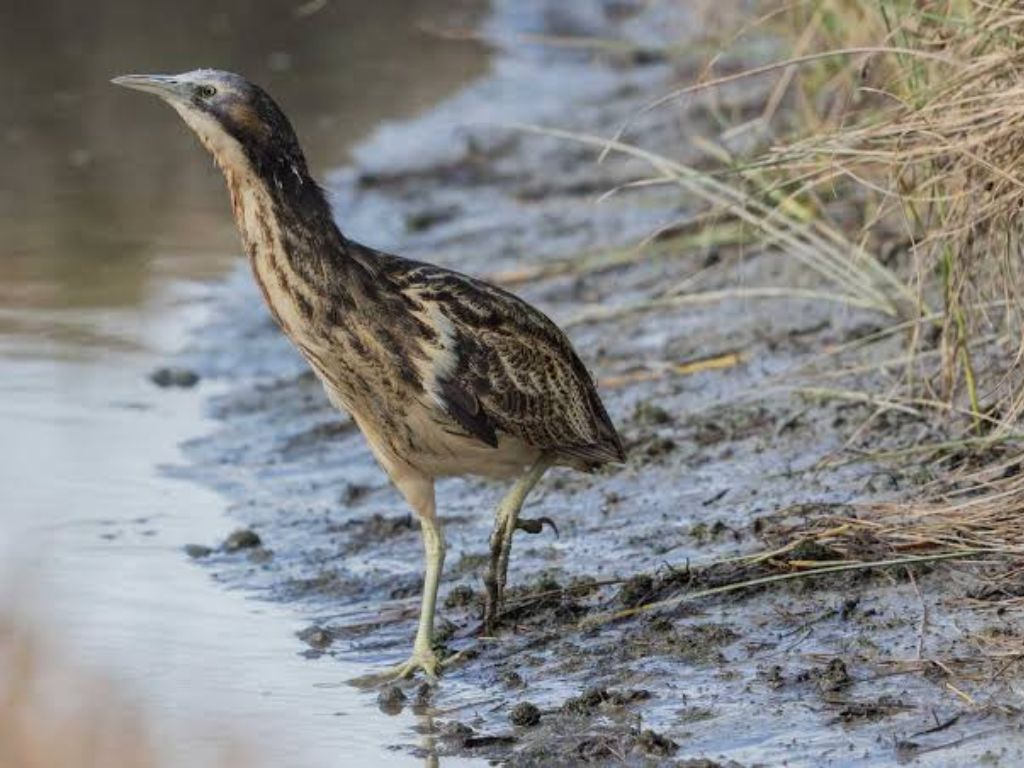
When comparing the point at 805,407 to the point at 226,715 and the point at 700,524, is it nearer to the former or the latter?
the point at 700,524

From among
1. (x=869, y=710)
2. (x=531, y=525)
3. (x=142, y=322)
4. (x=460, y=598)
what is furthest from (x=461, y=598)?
(x=142, y=322)

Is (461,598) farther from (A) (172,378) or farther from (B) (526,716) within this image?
(A) (172,378)

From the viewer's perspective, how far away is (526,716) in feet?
16.8

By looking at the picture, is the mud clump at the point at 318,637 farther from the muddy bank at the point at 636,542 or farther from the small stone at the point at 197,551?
the small stone at the point at 197,551

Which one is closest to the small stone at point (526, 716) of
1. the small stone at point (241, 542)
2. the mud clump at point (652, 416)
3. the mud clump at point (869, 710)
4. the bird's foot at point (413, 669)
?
the bird's foot at point (413, 669)

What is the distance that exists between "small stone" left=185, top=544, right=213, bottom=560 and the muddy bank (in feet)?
0.09

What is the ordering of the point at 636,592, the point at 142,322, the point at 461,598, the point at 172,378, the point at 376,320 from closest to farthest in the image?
1. the point at 376,320
2. the point at 636,592
3. the point at 461,598
4. the point at 172,378
5. the point at 142,322

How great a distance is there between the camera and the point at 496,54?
1576 cm

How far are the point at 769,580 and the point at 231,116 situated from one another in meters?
1.58

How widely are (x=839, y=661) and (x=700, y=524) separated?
49.3 inches

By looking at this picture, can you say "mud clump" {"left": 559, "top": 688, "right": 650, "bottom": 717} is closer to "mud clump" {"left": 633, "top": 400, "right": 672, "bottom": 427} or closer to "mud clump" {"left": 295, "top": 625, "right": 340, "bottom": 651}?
"mud clump" {"left": 295, "top": 625, "right": 340, "bottom": 651}

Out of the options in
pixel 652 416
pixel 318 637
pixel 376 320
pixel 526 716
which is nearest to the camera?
pixel 526 716

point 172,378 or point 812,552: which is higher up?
point 172,378

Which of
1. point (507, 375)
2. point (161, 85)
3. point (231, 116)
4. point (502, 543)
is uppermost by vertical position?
point (161, 85)
